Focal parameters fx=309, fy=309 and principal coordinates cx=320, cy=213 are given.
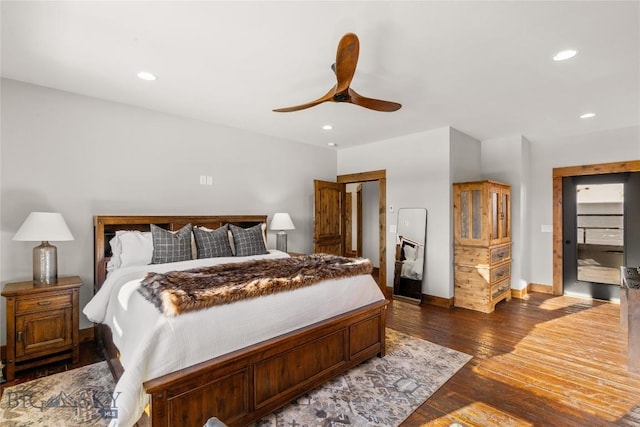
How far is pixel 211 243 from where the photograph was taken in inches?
146

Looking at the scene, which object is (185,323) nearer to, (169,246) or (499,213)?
(169,246)

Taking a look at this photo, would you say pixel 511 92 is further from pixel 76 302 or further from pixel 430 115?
pixel 76 302

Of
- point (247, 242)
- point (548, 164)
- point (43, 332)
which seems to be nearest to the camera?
point (43, 332)

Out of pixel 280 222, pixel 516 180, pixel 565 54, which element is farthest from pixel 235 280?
pixel 516 180

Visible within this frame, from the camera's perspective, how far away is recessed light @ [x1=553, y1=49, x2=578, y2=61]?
2445mm

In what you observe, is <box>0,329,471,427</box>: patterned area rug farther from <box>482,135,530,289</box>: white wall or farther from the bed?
<box>482,135,530,289</box>: white wall

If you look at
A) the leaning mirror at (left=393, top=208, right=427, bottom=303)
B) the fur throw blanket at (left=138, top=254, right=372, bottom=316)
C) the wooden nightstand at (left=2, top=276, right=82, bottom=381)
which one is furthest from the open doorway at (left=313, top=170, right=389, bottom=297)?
the wooden nightstand at (left=2, top=276, right=82, bottom=381)

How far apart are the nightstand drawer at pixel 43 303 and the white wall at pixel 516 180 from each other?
604 cm

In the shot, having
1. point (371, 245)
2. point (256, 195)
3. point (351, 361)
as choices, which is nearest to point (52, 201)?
point (256, 195)

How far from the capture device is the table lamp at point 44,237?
272 centimetres

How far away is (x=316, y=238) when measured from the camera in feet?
17.8

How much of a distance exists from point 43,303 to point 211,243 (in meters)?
1.56

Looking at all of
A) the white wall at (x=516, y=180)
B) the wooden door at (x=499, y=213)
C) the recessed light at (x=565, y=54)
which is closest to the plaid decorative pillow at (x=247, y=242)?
the wooden door at (x=499, y=213)

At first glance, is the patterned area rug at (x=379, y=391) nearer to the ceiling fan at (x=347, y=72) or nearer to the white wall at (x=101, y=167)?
the ceiling fan at (x=347, y=72)
